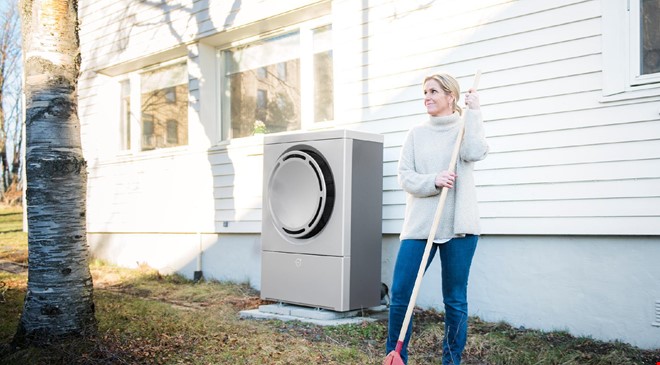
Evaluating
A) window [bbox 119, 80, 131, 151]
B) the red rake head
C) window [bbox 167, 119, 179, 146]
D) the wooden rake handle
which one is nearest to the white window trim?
the wooden rake handle

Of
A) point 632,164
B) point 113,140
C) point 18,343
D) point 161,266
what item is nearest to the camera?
point 18,343

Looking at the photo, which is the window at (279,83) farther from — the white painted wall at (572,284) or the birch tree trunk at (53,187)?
the birch tree trunk at (53,187)

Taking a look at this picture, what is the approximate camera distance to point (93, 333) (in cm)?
413

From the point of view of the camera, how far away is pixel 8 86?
24.2 metres

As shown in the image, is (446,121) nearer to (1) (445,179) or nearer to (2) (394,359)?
(1) (445,179)

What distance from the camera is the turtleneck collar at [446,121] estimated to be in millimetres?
3566

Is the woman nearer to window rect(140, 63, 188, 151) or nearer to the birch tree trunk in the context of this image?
the birch tree trunk

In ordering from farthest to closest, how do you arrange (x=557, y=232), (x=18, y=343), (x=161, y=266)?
1. (x=161, y=266)
2. (x=557, y=232)
3. (x=18, y=343)

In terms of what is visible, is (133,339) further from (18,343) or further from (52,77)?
(52,77)

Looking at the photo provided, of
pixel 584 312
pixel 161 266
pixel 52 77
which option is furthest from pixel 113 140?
pixel 584 312

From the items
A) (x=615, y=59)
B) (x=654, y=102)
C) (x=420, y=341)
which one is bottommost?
(x=420, y=341)

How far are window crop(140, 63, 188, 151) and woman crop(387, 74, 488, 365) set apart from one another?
5.14 metres

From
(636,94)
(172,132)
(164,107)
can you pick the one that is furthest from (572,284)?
(164,107)

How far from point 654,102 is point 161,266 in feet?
19.6
